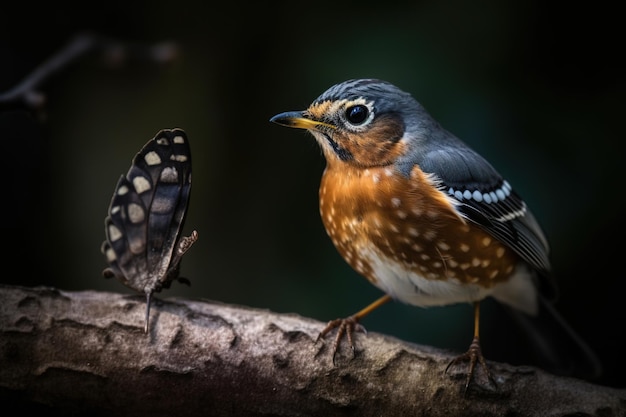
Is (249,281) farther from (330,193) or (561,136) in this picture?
(561,136)

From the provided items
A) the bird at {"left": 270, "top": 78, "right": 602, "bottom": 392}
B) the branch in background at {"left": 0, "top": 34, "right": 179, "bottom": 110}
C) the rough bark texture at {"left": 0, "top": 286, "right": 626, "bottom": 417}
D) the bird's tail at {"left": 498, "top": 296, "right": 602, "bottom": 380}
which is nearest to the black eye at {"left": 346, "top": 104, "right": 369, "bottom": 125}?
the bird at {"left": 270, "top": 78, "right": 602, "bottom": 392}

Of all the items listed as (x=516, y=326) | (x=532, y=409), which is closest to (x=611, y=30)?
(x=516, y=326)

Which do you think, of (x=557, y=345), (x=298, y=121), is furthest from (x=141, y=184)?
(x=557, y=345)

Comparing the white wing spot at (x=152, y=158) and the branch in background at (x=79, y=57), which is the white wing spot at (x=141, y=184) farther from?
the branch in background at (x=79, y=57)

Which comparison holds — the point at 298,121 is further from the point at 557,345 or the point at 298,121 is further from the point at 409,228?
the point at 557,345

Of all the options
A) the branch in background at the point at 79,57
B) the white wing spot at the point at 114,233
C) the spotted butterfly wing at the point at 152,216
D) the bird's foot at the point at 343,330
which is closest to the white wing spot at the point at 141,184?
the spotted butterfly wing at the point at 152,216

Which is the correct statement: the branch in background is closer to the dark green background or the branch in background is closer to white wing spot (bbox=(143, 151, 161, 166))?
the dark green background
